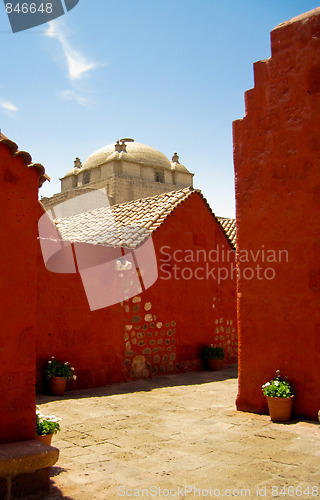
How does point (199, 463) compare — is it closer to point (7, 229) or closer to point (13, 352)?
point (13, 352)

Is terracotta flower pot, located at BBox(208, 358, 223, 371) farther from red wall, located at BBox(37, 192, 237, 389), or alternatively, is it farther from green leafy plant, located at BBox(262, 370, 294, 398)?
green leafy plant, located at BBox(262, 370, 294, 398)

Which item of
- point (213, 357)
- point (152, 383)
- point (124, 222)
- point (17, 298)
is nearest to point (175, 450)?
point (17, 298)

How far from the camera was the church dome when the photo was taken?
2811 cm

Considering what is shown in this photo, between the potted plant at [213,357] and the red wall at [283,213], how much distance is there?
4586 mm

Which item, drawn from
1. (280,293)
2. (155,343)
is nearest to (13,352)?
(280,293)

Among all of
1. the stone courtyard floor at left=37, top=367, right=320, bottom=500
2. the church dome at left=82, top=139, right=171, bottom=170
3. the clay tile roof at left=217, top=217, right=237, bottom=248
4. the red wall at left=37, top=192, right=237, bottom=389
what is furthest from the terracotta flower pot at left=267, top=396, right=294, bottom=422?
the church dome at left=82, top=139, right=171, bottom=170

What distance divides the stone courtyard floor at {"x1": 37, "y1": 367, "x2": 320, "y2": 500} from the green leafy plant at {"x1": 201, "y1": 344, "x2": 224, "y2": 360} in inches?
134

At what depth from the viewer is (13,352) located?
4043 millimetres

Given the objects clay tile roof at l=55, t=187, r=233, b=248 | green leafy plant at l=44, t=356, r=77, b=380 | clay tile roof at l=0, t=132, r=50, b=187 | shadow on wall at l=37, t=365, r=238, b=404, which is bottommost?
shadow on wall at l=37, t=365, r=238, b=404

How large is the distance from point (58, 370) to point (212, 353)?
15.5 ft

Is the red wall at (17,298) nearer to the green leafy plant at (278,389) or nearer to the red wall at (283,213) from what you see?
the green leafy plant at (278,389)

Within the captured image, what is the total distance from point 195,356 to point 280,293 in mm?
5353

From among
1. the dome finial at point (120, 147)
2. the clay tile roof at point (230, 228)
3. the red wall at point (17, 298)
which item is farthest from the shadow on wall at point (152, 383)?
the dome finial at point (120, 147)

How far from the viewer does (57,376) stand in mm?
8008
